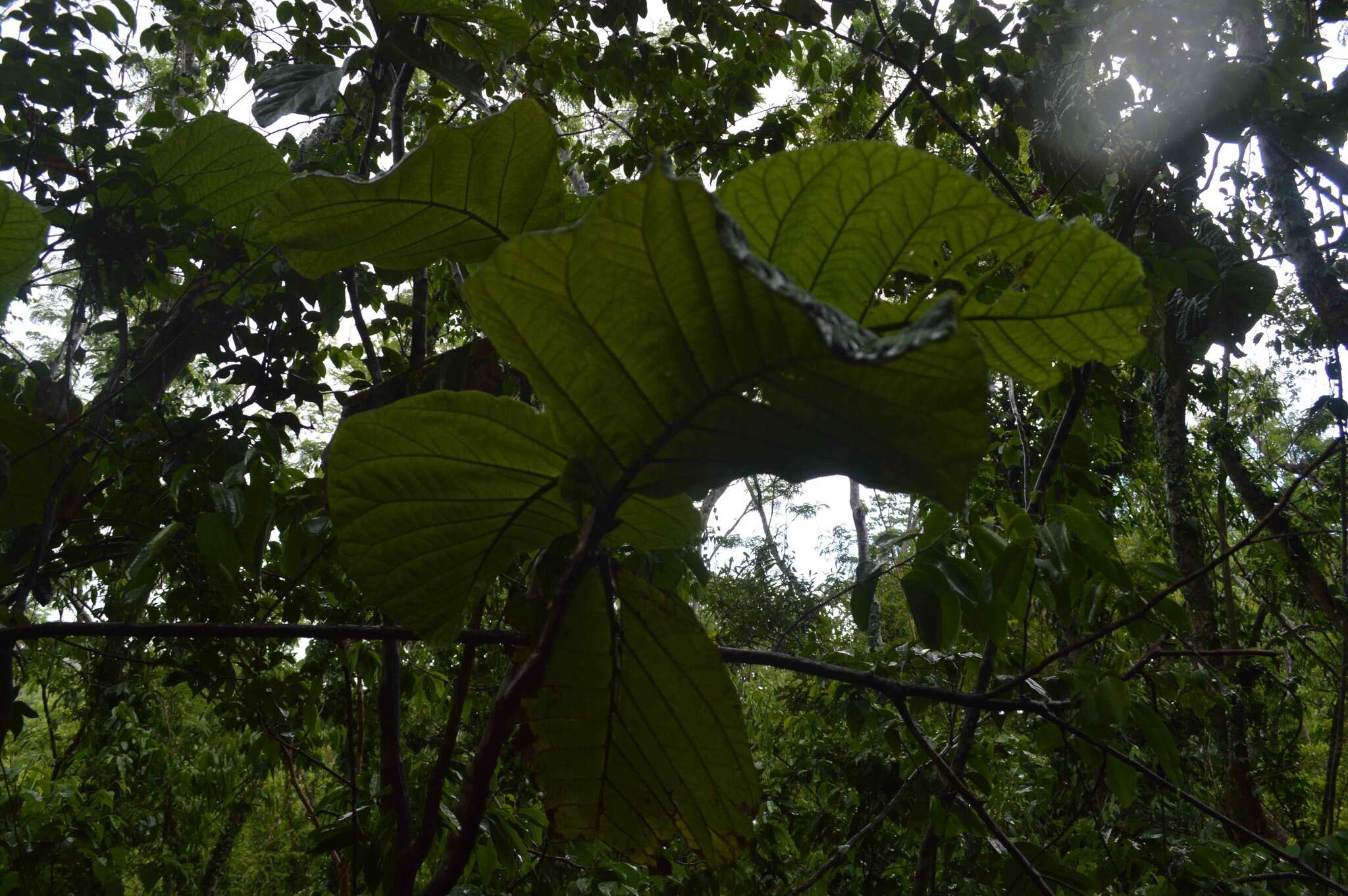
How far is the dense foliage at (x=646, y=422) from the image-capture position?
0.28 meters

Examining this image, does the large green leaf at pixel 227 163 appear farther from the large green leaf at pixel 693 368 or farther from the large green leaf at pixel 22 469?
the large green leaf at pixel 693 368

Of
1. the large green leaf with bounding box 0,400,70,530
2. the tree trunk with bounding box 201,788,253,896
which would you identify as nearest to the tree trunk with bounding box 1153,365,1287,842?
the large green leaf with bounding box 0,400,70,530

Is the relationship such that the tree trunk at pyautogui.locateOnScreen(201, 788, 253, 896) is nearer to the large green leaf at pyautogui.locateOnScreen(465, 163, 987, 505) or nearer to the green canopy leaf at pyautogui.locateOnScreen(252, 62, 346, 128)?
the green canopy leaf at pyautogui.locateOnScreen(252, 62, 346, 128)

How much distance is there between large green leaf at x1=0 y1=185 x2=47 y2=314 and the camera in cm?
39

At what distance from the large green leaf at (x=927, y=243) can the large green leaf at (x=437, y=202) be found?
13 centimetres

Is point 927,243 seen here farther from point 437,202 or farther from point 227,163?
point 227,163

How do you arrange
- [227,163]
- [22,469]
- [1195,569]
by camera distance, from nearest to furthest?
[22,469], [227,163], [1195,569]

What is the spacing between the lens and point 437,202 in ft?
1.20

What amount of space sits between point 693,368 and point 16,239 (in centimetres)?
37

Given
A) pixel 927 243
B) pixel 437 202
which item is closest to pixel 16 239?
pixel 437 202

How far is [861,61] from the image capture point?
Answer: 5.93ft

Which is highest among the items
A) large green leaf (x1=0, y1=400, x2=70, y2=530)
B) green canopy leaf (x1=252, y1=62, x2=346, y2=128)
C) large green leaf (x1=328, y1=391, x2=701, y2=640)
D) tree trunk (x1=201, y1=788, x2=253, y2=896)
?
green canopy leaf (x1=252, y1=62, x2=346, y2=128)

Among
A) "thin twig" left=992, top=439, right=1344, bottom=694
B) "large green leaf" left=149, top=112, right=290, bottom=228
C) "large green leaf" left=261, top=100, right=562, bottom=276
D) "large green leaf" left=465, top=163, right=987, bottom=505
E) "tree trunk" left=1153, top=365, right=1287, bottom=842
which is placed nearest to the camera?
"large green leaf" left=465, top=163, right=987, bottom=505

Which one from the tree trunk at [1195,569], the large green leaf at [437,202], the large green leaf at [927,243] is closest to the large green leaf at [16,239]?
the large green leaf at [437,202]
